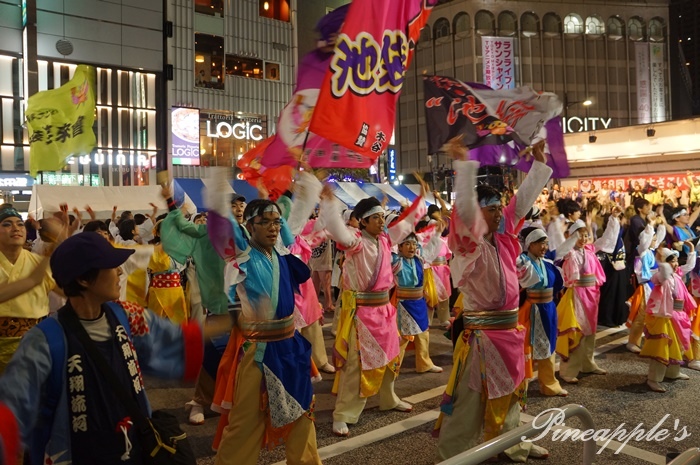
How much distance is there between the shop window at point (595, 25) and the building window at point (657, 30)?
3512 mm

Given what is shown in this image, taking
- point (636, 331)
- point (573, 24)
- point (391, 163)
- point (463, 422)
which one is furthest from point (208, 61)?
point (573, 24)

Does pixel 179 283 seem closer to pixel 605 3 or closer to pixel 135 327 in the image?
pixel 135 327

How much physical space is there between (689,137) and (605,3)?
32505 millimetres

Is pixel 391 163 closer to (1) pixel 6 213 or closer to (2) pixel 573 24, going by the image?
(2) pixel 573 24

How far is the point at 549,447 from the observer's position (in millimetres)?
4965

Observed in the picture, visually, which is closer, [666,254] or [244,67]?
[666,254]

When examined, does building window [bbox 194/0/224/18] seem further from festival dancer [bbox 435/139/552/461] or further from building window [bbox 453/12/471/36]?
festival dancer [bbox 435/139/552/461]

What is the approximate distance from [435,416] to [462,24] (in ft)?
139

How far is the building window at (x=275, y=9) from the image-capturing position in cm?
2842

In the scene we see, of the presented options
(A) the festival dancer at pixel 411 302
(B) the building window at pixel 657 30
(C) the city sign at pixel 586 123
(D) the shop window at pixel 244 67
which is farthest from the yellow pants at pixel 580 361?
(B) the building window at pixel 657 30

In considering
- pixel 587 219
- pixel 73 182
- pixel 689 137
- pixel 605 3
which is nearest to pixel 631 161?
pixel 689 137

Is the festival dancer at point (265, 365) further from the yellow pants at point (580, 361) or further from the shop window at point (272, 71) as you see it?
the shop window at point (272, 71)

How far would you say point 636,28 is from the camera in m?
44.1

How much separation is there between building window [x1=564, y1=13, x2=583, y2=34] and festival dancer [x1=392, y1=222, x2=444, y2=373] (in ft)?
139
